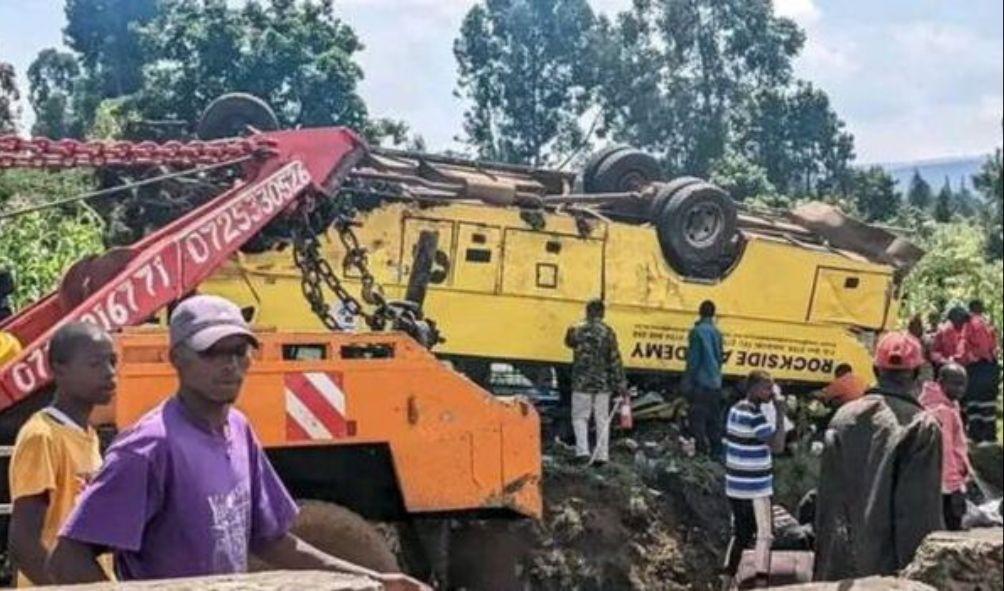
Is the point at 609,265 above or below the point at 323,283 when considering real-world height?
→ above

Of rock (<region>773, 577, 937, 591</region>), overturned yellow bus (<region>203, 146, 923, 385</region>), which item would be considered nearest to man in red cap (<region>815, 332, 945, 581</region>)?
rock (<region>773, 577, 937, 591</region>)

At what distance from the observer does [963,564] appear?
3422mm

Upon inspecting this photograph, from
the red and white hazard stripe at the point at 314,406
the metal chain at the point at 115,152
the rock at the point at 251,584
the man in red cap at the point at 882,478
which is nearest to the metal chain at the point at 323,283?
the metal chain at the point at 115,152

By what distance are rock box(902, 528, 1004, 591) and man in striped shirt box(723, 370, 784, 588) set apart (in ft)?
13.2

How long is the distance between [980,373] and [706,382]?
2.19 metres

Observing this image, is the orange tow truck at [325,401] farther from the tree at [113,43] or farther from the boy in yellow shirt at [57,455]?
the boy in yellow shirt at [57,455]

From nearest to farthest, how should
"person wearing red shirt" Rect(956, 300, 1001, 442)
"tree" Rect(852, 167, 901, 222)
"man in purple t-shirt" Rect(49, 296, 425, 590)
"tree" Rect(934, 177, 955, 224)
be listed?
"man in purple t-shirt" Rect(49, 296, 425, 590) → "person wearing red shirt" Rect(956, 300, 1001, 442) → "tree" Rect(852, 167, 901, 222) → "tree" Rect(934, 177, 955, 224)

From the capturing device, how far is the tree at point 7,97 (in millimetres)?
8219

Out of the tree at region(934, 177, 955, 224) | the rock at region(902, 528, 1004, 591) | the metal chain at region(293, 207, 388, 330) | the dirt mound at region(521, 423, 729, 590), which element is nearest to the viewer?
the rock at region(902, 528, 1004, 591)

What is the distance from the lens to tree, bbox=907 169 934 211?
11844 mm

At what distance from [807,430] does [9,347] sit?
22.6ft

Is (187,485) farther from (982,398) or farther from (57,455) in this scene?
(982,398)

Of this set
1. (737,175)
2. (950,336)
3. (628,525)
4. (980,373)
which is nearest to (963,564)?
(628,525)

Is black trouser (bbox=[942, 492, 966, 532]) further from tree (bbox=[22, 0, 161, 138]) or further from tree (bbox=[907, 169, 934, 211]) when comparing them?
tree (bbox=[22, 0, 161, 138])
